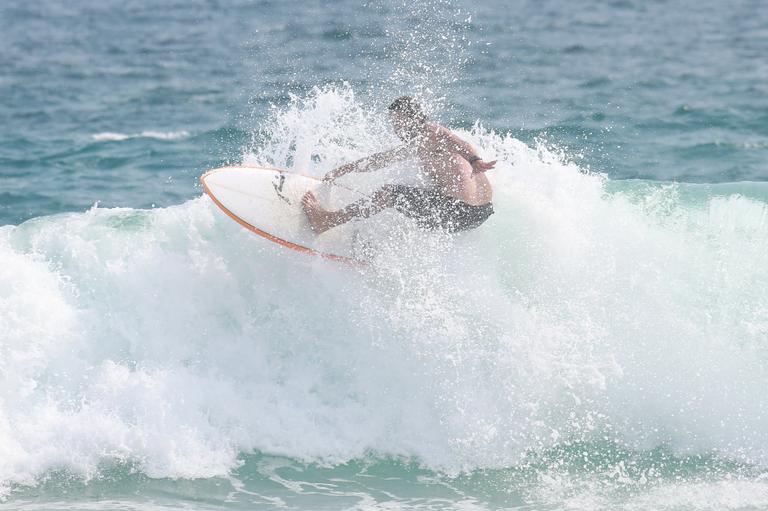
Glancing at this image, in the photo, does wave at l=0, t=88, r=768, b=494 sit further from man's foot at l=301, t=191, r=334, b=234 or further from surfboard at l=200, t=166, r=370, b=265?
man's foot at l=301, t=191, r=334, b=234

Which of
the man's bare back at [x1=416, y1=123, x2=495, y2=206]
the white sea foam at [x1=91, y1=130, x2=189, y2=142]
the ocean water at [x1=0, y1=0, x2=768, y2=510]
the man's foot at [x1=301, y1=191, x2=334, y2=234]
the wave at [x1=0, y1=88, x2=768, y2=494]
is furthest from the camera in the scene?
the white sea foam at [x1=91, y1=130, x2=189, y2=142]

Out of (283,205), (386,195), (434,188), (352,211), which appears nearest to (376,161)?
(386,195)

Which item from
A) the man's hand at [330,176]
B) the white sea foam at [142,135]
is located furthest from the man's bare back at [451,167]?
the white sea foam at [142,135]

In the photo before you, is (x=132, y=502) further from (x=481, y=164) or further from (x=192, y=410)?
(x=481, y=164)

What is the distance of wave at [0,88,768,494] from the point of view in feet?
25.0

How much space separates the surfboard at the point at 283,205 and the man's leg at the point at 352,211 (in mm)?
91

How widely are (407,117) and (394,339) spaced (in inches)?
69.7

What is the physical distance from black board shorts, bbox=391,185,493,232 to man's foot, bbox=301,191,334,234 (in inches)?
23.1

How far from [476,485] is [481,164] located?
2485 mm

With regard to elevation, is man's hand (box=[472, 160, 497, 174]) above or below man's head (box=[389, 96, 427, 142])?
below

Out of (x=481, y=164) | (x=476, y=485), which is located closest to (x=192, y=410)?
(x=476, y=485)

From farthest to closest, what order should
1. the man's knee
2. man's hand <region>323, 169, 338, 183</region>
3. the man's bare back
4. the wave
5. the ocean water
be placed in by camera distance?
man's hand <region>323, 169, 338, 183</region>
the man's knee
the man's bare back
the wave
the ocean water

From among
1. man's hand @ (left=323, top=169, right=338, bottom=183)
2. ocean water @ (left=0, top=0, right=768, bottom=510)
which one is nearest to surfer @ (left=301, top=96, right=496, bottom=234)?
ocean water @ (left=0, top=0, right=768, bottom=510)

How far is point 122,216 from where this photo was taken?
9758 mm
